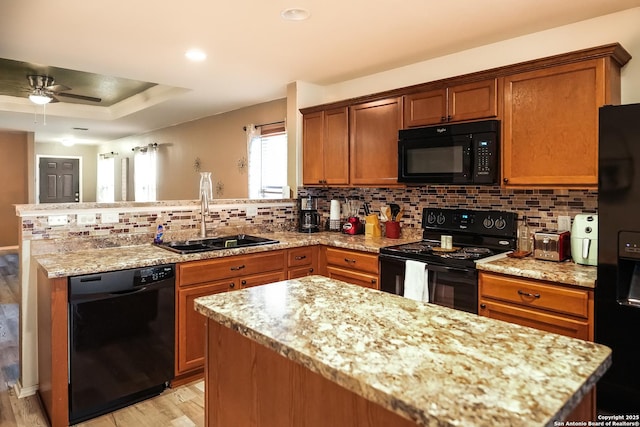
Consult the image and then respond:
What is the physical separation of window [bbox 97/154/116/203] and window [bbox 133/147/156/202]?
Result: 1.59 metres

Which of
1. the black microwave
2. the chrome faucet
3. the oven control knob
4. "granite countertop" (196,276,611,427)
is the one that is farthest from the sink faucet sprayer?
"granite countertop" (196,276,611,427)

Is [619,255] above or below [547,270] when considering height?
above

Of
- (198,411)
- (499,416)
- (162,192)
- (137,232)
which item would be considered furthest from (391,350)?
(162,192)

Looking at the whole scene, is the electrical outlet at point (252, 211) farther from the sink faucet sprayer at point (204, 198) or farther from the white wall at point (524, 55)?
the white wall at point (524, 55)

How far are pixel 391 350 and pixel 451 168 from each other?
6.77ft

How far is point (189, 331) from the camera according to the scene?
2775mm

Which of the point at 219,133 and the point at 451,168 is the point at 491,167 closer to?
the point at 451,168

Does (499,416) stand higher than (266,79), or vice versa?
(266,79)

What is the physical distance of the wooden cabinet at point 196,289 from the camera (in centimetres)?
273

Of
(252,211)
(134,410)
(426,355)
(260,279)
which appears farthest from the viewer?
(252,211)

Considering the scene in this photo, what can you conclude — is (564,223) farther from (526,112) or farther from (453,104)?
(453,104)

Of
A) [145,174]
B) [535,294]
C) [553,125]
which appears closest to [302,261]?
[535,294]

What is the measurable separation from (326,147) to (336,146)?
0.12m

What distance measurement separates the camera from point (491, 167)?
8.77 feet
